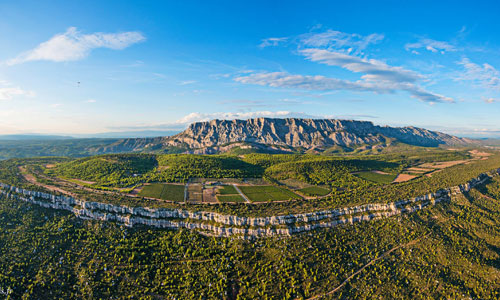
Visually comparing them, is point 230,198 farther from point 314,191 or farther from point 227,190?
point 314,191

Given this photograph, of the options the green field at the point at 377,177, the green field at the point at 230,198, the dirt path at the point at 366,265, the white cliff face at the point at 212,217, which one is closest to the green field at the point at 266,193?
the green field at the point at 230,198

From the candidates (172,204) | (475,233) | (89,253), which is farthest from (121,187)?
(475,233)

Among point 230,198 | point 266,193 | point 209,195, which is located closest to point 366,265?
point 266,193

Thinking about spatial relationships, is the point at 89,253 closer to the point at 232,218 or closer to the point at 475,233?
the point at 232,218

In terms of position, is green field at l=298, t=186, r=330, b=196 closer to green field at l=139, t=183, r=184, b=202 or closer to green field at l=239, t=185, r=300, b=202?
green field at l=239, t=185, r=300, b=202

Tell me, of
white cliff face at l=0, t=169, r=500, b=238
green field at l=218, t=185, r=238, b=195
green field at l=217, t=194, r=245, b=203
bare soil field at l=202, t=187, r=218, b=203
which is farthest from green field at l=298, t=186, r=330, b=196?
bare soil field at l=202, t=187, r=218, b=203

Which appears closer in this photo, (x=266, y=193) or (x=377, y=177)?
(x=266, y=193)
